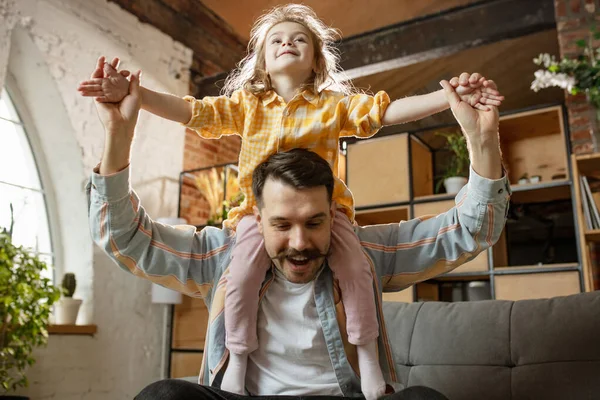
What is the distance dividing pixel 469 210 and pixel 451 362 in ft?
1.91

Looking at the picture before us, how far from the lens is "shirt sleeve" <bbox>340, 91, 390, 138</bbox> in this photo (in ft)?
4.73

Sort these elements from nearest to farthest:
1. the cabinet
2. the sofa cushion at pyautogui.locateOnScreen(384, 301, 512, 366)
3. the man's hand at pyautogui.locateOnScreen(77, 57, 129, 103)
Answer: the man's hand at pyautogui.locateOnScreen(77, 57, 129, 103), the sofa cushion at pyautogui.locateOnScreen(384, 301, 512, 366), the cabinet

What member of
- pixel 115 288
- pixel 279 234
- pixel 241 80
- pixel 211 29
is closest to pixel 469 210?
pixel 279 234

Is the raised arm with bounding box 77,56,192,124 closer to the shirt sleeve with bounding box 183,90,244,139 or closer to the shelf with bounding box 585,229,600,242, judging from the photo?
the shirt sleeve with bounding box 183,90,244,139

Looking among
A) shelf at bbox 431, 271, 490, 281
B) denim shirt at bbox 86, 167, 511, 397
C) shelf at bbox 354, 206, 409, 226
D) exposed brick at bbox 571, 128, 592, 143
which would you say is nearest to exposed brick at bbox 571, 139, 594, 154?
exposed brick at bbox 571, 128, 592, 143

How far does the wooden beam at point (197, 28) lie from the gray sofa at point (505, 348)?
3.77 meters

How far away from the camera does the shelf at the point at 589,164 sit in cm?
313

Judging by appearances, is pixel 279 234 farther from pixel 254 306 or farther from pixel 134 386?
pixel 134 386

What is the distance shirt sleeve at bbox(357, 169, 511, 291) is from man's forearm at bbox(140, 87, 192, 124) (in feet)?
1.83

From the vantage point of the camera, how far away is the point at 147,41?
4.66 m

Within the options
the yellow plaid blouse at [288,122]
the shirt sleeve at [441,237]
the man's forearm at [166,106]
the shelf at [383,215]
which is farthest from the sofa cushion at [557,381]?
the shelf at [383,215]

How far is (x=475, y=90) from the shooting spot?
1317 millimetres

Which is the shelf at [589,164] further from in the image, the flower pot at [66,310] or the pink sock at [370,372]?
the flower pot at [66,310]

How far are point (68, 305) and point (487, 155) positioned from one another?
3133 millimetres
